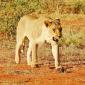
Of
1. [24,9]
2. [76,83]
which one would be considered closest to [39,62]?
[76,83]

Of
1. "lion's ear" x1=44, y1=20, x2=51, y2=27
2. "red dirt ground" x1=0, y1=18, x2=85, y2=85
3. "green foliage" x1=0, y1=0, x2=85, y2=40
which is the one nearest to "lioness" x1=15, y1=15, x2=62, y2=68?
"lion's ear" x1=44, y1=20, x2=51, y2=27

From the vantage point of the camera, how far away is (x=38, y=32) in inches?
465

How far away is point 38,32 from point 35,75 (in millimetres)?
1736

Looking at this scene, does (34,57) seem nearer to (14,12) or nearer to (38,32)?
(38,32)

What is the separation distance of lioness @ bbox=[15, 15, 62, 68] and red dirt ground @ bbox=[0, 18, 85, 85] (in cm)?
33

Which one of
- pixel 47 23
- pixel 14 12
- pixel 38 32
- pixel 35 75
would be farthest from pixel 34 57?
pixel 14 12

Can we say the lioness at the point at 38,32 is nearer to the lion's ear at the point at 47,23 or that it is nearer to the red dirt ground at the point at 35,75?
the lion's ear at the point at 47,23

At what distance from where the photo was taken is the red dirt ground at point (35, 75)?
9.48 metres

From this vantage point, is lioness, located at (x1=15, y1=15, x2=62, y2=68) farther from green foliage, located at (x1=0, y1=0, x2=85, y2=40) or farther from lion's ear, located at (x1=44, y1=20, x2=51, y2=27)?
green foliage, located at (x1=0, y1=0, x2=85, y2=40)

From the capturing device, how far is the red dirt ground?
9477 mm

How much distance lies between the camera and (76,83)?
31.0ft

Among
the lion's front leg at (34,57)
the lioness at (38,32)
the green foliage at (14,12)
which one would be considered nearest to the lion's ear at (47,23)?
the lioness at (38,32)

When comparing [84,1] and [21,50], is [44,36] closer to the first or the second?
[21,50]

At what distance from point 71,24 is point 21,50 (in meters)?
10.5
